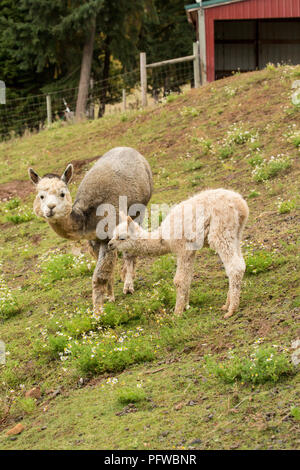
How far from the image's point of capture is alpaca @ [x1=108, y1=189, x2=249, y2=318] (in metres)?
7.45

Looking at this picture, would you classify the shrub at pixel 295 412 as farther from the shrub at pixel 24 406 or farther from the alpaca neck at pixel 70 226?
the alpaca neck at pixel 70 226

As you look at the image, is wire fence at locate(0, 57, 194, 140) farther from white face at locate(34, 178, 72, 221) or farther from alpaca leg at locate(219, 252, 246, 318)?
alpaca leg at locate(219, 252, 246, 318)

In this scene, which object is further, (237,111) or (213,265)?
(237,111)

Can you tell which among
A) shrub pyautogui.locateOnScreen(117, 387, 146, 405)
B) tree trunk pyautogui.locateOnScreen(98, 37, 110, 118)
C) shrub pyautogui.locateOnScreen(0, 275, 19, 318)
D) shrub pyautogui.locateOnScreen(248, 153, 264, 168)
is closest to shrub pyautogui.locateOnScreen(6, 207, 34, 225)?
shrub pyautogui.locateOnScreen(0, 275, 19, 318)

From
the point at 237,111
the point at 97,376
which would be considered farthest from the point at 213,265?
the point at 237,111

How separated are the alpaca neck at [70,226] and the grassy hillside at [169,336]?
3.35ft

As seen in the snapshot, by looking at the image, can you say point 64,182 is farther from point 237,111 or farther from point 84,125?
point 84,125

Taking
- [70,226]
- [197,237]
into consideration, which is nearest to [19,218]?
[70,226]

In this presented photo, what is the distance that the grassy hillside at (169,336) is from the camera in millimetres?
5559

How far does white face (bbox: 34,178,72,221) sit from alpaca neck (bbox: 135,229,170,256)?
107 cm

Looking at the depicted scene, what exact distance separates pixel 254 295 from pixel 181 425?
2738 mm

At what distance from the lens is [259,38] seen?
2503cm

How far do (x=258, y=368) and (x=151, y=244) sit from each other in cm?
249

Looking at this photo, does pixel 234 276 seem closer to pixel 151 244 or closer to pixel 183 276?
pixel 183 276
